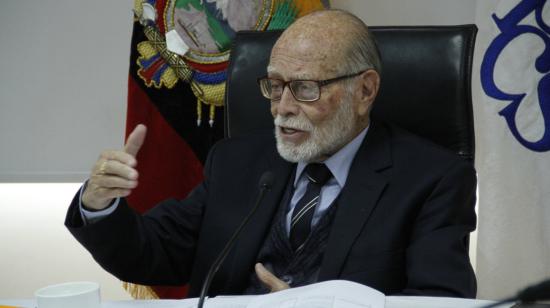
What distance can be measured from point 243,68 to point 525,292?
1.34 meters

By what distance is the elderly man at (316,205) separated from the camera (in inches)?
57.2

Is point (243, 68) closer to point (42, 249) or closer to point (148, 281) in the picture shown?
point (148, 281)

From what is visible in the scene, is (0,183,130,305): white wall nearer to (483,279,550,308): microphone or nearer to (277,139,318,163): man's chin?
(277,139,318,163): man's chin

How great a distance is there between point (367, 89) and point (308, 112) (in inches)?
6.7

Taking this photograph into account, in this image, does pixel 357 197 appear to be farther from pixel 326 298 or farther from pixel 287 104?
pixel 326 298

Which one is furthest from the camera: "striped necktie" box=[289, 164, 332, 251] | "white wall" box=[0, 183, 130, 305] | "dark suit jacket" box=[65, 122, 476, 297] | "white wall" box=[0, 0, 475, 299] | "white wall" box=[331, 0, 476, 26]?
"white wall" box=[0, 183, 130, 305]

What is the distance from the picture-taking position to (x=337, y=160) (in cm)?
167

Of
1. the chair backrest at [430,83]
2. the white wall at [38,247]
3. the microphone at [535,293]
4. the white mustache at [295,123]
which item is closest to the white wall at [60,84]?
the white wall at [38,247]

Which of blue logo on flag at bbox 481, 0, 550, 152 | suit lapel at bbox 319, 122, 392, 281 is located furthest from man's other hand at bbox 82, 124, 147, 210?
blue logo on flag at bbox 481, 0, 550, 152

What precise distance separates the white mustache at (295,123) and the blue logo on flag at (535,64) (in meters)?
1.01

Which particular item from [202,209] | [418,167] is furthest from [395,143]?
[202,209]

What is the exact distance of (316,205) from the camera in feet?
5.25

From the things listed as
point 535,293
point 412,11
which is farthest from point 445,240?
point 412,11

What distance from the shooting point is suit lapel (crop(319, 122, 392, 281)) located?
148cm
